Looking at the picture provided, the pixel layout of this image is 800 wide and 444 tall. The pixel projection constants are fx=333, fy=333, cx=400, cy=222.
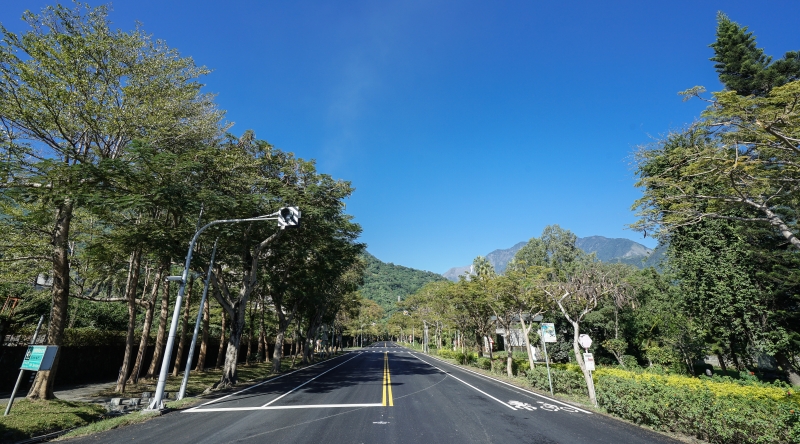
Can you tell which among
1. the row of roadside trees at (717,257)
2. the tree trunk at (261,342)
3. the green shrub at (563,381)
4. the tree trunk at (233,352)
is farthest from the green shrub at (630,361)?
the tree trunk at (261,342)

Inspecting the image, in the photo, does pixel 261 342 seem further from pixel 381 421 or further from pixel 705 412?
pixel 705 412

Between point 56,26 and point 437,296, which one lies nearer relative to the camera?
point 56,26

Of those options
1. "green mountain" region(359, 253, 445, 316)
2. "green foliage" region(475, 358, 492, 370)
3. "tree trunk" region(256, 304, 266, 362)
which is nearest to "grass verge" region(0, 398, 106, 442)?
"tree trunk" region(256, 304, 266, 362)

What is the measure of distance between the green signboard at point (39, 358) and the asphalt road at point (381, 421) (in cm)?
261

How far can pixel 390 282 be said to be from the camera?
152 metres

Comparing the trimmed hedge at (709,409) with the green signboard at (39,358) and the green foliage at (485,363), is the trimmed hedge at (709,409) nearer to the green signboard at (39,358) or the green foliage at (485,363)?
the green signboard at (39,358)

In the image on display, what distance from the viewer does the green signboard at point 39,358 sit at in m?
8.58

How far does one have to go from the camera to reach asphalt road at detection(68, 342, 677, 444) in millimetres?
7617

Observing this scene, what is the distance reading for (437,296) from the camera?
133 feet

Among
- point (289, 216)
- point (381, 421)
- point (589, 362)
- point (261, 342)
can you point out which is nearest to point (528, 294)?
point (589, 362)

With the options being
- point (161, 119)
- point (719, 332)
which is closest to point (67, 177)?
point (161, 119)

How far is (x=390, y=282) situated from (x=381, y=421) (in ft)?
473

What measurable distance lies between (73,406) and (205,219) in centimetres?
823

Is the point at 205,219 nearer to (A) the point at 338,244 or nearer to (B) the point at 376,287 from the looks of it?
(A) the point at 338,244
